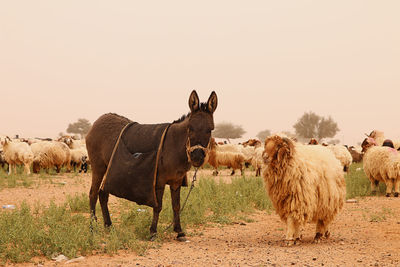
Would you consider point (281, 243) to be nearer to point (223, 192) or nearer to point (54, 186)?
point (223, 192)

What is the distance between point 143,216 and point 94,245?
2.14 metres

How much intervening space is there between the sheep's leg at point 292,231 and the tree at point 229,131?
70.7 m

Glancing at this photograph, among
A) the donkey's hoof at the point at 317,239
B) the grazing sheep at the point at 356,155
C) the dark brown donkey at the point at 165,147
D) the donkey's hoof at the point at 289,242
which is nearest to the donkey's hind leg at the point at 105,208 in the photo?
the dark brown donkey at the point at 165,147

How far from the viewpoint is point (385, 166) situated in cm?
1217

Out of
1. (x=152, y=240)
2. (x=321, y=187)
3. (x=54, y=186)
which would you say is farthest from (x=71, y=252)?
(x=54, y=186)

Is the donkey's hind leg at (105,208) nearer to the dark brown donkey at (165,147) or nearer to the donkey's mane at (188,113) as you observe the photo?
the dark brown donkey at (165,147)

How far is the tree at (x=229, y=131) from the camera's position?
77812 mm

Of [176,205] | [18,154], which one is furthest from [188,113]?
[18,154]

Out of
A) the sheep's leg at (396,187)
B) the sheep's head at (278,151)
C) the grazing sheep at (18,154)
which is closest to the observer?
the sheep's head at (278,151)

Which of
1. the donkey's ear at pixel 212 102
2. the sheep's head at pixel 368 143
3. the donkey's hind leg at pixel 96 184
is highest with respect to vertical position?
the donkey's ear at pixel 212 102

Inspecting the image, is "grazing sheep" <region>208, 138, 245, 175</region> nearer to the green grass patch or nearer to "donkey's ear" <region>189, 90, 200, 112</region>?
the green grass patch

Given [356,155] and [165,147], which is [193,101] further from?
[356,155]

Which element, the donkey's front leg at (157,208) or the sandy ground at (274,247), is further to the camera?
the donkey's front leg at (157,208)

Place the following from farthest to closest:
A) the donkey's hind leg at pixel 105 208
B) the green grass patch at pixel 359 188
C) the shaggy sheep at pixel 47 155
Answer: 1. the shaggy sheep at pixel 47 155
2. the green grass patch at pixel 359 188
3. the donkey's hind leg at pixel 105 208
